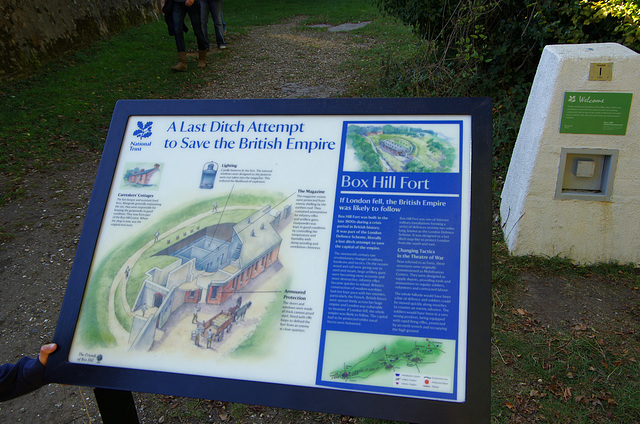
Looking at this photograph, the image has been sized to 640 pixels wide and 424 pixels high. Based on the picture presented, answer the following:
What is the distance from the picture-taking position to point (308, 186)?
5.45 feet

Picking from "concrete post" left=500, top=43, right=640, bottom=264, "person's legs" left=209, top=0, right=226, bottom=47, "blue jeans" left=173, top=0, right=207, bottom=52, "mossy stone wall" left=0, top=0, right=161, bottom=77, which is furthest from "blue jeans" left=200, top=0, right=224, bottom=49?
"concrete post" left=500, top=43, right=640, bottom=264

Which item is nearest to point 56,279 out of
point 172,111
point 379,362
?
point 172,111

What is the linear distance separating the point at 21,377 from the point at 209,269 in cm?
89

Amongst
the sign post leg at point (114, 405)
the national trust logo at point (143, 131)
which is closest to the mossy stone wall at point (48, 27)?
the national trust logo at point (143, 131)

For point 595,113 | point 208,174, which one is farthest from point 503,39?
point 208,174

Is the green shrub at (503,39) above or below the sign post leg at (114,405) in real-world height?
above

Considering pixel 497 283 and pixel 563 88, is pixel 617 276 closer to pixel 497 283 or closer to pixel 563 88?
pixel 497 283

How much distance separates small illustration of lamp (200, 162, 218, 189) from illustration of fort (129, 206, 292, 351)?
19cm

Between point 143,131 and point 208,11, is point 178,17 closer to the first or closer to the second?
point 208,11

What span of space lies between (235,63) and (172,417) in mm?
8018

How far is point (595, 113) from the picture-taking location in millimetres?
3357

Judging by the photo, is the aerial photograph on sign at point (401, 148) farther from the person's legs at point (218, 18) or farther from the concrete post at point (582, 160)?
the person's legs at point (218, 18)

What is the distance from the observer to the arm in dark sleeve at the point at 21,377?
1734mm

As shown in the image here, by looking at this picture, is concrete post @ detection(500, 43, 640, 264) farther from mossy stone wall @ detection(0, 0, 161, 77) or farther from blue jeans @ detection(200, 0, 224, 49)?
mossy stone wall @ detection(0, 0, 161, 77)
